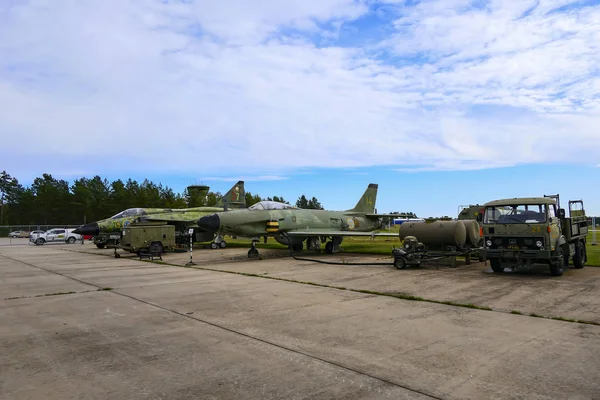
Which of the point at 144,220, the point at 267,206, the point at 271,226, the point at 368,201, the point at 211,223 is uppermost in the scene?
the point at 368,201

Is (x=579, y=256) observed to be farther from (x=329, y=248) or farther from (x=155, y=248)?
(x=155, y=248)

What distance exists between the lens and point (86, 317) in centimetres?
677

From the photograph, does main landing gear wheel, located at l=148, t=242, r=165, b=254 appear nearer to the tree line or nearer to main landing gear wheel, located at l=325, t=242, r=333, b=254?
main landing gear wheel, located at l=325, t=242, r=333, b=254

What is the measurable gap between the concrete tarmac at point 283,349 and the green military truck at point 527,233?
2469mm

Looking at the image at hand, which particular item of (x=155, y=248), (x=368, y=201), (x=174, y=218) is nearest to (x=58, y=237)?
(x=174, y=218)

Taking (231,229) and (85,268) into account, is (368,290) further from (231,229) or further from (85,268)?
(85,268)

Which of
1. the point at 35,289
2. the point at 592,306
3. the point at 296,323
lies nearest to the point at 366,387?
the point at 296,323

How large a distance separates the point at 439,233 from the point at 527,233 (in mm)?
3650

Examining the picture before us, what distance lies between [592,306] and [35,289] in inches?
488

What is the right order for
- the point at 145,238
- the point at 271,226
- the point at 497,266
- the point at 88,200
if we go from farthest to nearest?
1. the point at 88,200
2. the point at 145,238
3. the point at 271,226
4. the point at 497,266

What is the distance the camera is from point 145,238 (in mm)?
19359

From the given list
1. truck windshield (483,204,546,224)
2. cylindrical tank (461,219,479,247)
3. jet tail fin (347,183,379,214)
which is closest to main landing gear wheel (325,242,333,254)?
jet tail fin (347,183,379,214)

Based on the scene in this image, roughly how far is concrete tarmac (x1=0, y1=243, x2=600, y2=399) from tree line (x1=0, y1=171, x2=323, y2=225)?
68.0 metres

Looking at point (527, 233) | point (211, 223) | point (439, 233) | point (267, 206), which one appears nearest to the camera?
point (527, 233)
